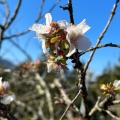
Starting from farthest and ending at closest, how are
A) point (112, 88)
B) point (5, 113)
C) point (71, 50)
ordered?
1. point (112, 88)
2. point (5, 113)
3. point (71, 50)

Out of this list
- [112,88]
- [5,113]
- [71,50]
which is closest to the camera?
[71,50]

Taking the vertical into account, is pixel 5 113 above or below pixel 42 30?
below

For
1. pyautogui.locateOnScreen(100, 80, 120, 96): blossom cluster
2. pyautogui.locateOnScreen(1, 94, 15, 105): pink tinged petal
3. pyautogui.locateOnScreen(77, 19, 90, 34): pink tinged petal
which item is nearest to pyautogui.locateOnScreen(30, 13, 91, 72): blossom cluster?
pyautogui.locateOnScreen(77, 19, 90, 34): pink tinged petal

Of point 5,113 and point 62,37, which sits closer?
point 62,37

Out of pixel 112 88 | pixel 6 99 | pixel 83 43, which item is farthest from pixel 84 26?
pixel 112 88

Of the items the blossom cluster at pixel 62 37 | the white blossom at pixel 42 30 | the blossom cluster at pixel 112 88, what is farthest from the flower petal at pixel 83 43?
the blossom cluster at pixel 112 88

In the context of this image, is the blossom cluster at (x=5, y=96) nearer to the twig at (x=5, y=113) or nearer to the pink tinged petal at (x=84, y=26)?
the twig at (x=5, y=113)

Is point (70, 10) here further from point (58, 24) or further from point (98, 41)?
point (98, 41)

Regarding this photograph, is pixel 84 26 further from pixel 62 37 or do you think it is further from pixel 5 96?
pixel 5 96
